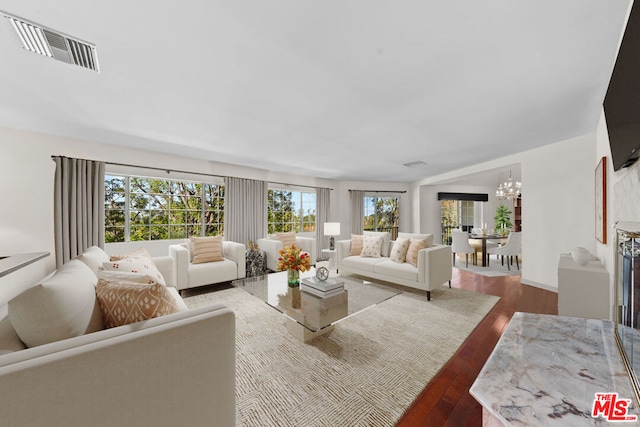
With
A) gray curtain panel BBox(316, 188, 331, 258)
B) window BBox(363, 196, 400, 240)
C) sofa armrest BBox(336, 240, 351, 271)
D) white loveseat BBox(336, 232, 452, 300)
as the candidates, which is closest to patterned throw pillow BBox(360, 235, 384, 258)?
white loveseat BBox(336, 232, 452, 300)

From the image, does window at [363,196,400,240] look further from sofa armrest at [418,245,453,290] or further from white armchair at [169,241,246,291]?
white armchair at [169,241,246,291]

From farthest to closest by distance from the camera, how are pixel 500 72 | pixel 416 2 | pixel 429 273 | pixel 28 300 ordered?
pixel 429 273 → pixel 500 72 → pixel 416 2 → pixel 28 300

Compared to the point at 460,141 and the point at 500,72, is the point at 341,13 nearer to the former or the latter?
the point at 500,72

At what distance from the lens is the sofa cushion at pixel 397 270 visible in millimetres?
3501

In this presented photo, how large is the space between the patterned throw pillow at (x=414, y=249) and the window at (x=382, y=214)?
3.55 m

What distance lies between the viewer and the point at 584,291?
8.16 feet

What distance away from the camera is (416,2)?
128 centimetres

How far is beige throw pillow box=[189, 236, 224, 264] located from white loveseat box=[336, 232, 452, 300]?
2158mm

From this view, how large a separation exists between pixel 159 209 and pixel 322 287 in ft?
12.3

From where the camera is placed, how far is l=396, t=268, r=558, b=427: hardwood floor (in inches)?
57.5

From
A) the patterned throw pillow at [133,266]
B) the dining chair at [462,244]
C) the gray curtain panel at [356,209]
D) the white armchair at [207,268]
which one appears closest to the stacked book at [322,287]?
the patterned throw pillow at [133,266]

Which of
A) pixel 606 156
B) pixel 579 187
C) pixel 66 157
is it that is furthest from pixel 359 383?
pixel 66 157

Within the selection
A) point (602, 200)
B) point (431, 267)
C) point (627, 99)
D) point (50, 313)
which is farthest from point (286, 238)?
point (627, 99)

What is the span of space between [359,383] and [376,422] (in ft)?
1.03
